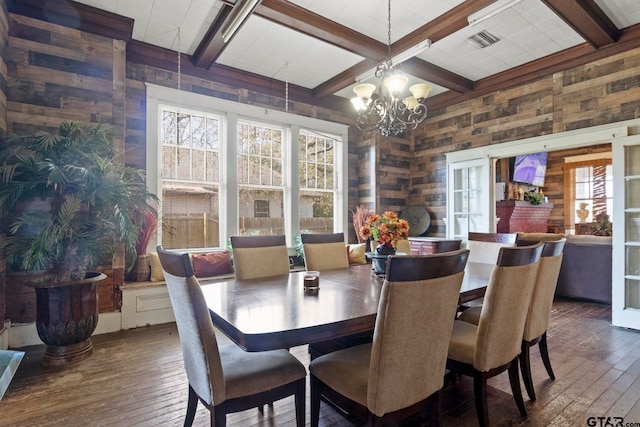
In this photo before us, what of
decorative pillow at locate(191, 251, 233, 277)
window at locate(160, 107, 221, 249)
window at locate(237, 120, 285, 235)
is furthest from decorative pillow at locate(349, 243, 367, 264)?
window at locate(160, 107, 221, 249)

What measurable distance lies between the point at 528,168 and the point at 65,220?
27.5ft

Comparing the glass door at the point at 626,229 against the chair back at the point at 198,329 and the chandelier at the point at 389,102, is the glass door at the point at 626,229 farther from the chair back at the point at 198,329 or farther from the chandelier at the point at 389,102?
the chair back at the point at 198,329

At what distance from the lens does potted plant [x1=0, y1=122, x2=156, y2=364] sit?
104 inches

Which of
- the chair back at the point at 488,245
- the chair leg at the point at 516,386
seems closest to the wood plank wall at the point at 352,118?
the chair back at the point at 488,245

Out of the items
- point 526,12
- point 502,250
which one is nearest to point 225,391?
point 502,250

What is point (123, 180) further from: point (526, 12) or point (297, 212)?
point (526, 12)

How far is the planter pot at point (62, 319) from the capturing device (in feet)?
8.91

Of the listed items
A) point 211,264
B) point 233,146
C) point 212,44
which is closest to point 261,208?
point 233,146

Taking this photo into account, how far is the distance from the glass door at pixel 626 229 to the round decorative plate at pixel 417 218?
251 cm

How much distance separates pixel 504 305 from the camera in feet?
5.86

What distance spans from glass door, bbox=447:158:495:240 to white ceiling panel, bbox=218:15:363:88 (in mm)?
2417

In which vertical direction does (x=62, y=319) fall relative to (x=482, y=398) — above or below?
above

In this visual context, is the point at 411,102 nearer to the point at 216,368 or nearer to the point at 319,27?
the point at 319,27

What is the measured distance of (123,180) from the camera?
9.95 ft
